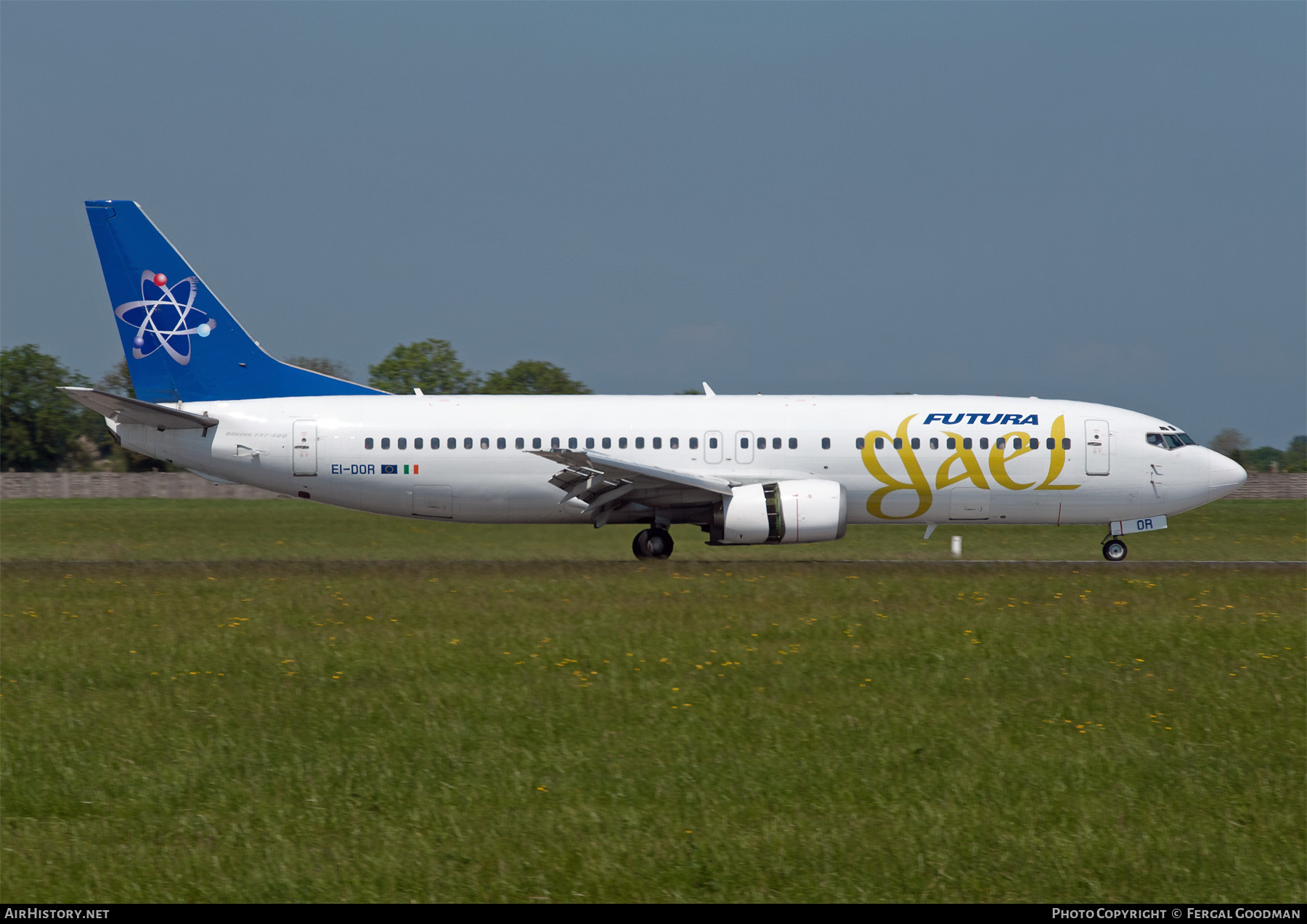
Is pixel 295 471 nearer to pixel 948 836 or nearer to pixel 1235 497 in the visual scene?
pixel 948 836

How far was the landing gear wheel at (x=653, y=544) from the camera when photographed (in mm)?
26484

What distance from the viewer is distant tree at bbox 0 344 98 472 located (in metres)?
85.2

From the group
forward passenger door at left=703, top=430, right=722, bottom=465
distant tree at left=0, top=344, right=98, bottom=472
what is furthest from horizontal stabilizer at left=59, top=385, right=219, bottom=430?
distant tree at left=0, top=344, right=98, bottom=472

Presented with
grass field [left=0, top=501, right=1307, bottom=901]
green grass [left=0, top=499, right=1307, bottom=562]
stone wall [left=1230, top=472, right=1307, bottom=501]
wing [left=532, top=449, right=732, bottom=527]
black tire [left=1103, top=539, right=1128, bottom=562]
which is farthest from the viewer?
stone wall [left=1230, top=472, right=1307, bottom=501]

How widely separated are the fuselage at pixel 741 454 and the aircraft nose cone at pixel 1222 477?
36 mm

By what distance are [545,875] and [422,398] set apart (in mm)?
21249

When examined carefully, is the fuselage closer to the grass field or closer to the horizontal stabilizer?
the horizontal stabilizer

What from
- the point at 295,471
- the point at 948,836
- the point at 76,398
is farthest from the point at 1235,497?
the point at 948,836

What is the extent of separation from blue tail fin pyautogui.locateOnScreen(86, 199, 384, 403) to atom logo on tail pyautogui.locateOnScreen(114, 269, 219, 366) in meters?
0.02

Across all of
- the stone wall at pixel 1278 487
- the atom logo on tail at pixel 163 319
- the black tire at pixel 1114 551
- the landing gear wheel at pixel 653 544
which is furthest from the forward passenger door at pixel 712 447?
the stone wall at pixel 1278 487

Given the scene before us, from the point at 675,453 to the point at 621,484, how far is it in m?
1.63

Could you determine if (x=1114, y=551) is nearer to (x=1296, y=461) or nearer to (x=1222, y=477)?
(x=1222, y=477)

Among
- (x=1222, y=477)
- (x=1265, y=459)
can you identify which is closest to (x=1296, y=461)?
(x=1265, y=459)

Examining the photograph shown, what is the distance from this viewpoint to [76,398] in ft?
80.2
